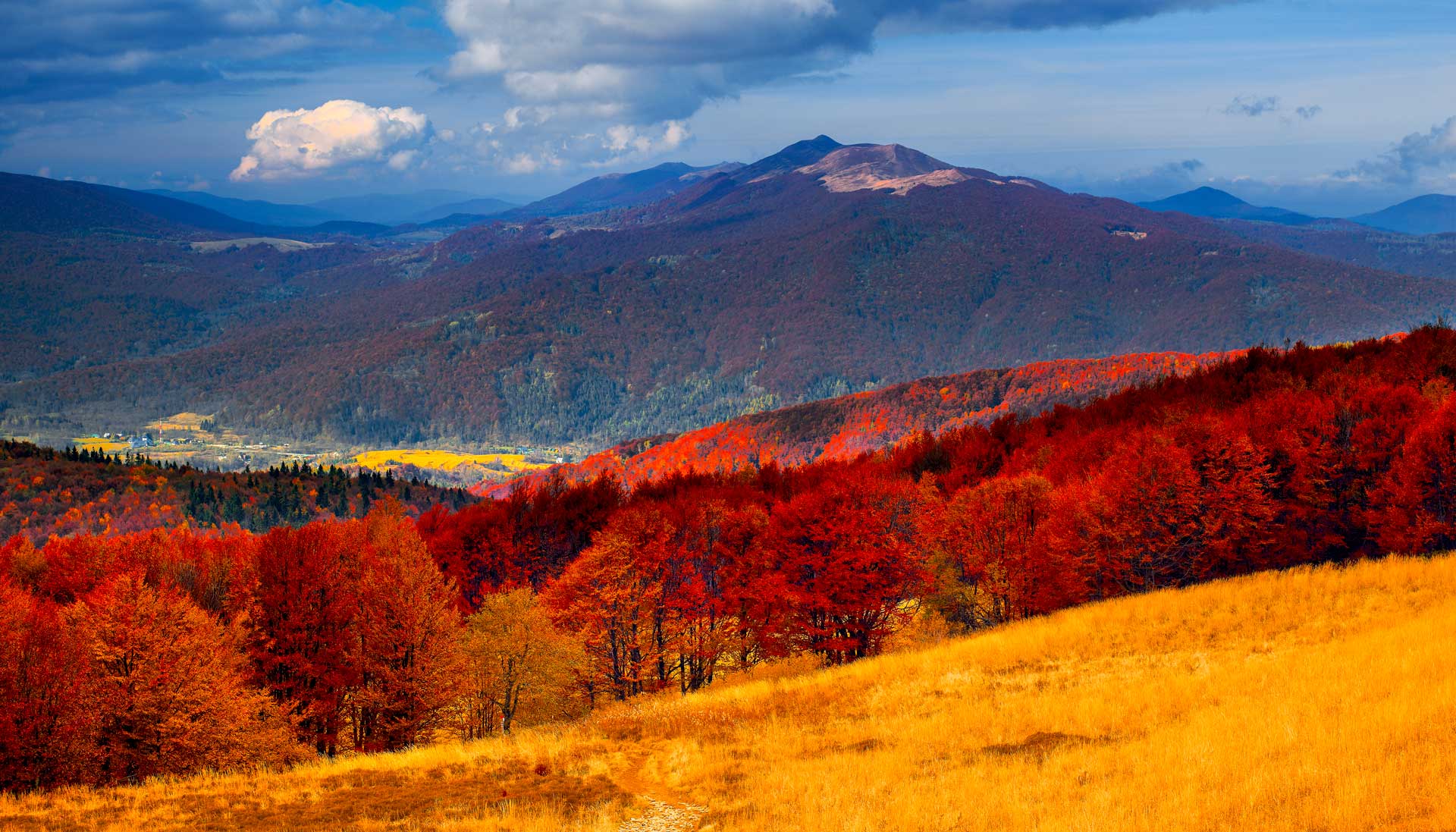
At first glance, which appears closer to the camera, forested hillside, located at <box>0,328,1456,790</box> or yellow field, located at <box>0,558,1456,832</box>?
yellow field, located at <box>0,558,1456,832</box>

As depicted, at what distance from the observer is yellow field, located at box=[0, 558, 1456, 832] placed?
56.2 feet

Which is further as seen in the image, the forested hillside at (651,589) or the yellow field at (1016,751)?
the forested hillside at (651,589)

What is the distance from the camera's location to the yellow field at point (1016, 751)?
56.2 ft

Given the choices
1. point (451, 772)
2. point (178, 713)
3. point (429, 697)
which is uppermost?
point (451, 772)

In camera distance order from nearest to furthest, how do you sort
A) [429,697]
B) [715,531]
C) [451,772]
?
[451,772]
[429,697]
[715,531]

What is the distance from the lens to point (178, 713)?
1563 inches

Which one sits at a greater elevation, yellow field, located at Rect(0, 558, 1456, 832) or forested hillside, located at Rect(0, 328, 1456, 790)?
yellow field, located at Rect(0, 558, 1456, 832)

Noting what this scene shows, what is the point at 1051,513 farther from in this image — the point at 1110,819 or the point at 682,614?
the point at 1110,819

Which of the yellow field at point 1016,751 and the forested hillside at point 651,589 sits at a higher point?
the yellow field at point 1016,751

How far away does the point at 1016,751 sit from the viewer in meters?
22.7

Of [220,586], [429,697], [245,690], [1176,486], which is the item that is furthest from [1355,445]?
[220,586]

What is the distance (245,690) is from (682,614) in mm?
24168

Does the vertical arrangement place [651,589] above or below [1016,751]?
below

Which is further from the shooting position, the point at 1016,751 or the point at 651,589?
the point at 651,589
